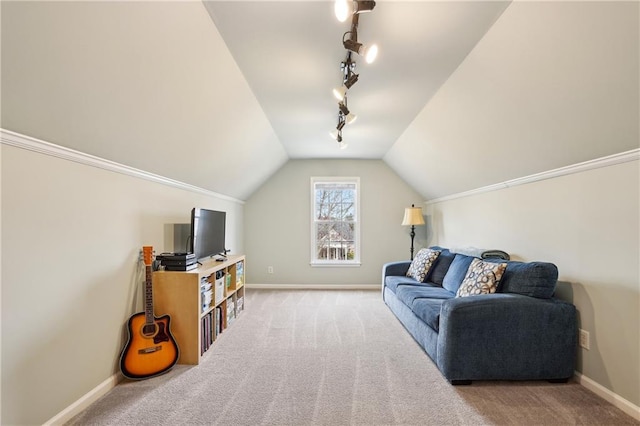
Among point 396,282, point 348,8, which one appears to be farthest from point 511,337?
point 348,8

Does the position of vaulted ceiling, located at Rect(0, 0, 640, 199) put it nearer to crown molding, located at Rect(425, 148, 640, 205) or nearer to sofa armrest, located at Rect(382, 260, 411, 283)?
crown molding, located at Rect(425, 148, 640, 205)

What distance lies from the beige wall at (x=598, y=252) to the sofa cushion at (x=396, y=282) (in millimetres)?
1368

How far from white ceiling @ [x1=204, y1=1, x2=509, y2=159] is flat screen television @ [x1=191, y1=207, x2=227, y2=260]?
1.34 m

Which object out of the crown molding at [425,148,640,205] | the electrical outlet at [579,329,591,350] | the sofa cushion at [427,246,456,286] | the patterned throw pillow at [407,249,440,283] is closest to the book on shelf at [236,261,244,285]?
the patterned throw pillow at [407,249,440,283]

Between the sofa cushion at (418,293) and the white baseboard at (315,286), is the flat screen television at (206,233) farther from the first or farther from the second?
the sofa cushion at (418,293)

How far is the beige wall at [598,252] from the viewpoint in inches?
78.2

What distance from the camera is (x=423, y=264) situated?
13.9 feet

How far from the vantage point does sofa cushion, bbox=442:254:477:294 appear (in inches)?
135

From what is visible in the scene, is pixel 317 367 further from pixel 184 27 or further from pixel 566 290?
pixel 184 27

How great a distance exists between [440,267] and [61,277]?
151 inches

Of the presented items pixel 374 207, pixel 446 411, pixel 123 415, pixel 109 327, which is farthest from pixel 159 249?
pixel 374 207

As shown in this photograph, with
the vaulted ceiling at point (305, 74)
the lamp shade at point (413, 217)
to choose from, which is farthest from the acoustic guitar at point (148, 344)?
the lamp shade at point (413, 217)

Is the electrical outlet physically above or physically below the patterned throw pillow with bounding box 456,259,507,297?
below

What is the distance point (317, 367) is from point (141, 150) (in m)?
2.24
